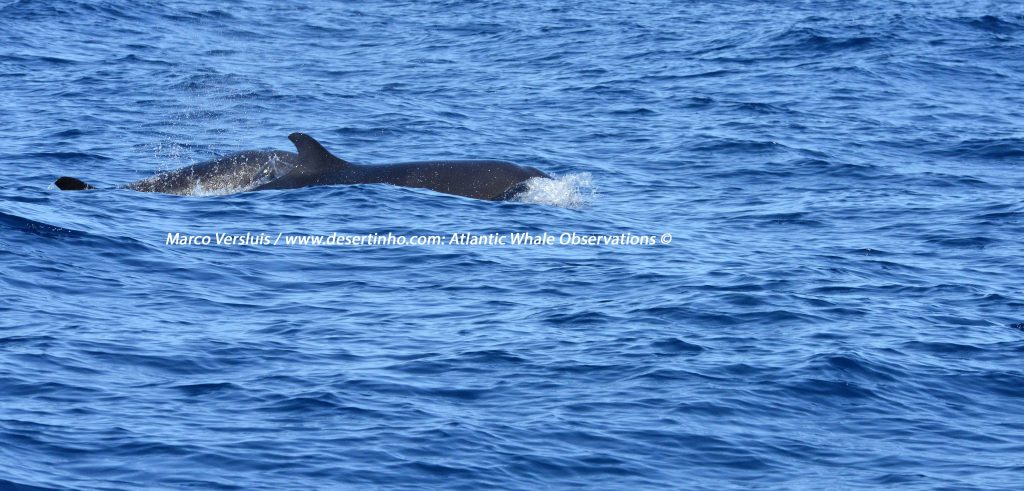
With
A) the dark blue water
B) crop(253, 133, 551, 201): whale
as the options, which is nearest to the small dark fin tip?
the dark blue water

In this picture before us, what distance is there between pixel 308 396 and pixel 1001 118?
67.1 feet

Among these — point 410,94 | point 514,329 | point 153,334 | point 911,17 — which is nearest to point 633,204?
point 514,329

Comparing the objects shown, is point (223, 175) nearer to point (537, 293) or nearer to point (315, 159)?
point (315, 159)

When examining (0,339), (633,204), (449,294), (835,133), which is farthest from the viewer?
(835,133)

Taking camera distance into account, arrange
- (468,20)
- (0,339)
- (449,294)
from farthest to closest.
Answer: (468,20), (449,294), (0,339)

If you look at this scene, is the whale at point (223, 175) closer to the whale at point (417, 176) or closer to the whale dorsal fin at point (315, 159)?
the whale at point (417, 176)

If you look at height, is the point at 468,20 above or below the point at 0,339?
below

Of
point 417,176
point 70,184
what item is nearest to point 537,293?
point 417,176

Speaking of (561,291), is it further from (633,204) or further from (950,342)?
Answer: (633,204)

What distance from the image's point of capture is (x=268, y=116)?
29594 millimetres

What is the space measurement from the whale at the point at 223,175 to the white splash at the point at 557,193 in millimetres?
3585

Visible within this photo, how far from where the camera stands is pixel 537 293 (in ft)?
51.6

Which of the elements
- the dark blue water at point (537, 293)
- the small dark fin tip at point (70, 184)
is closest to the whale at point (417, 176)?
the dark blue water at point (537, 293)

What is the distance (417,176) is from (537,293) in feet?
→ 19.1
